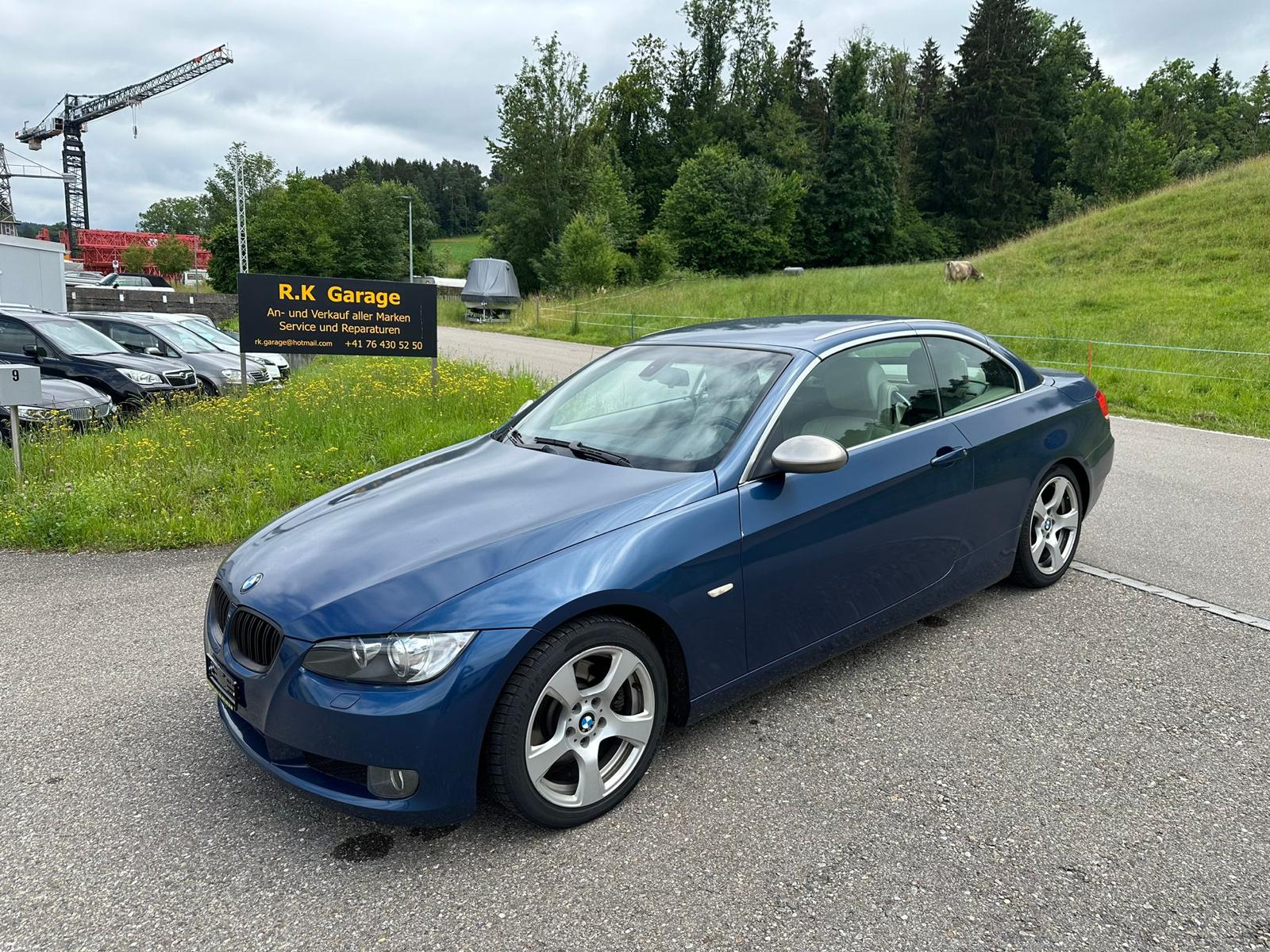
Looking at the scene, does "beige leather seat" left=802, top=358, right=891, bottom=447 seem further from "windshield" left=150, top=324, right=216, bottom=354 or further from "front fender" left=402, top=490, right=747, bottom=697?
"windshield" left=150, top=324, right=216, bottom=354

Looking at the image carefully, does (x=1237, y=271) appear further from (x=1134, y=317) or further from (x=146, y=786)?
(x=146, y=786)

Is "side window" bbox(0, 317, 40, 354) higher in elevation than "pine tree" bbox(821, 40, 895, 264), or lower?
lower

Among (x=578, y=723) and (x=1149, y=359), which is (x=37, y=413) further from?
(x=1149, y=359)

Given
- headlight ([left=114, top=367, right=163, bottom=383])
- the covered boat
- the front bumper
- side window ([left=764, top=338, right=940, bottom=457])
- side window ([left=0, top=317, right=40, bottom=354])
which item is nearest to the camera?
the front bumper

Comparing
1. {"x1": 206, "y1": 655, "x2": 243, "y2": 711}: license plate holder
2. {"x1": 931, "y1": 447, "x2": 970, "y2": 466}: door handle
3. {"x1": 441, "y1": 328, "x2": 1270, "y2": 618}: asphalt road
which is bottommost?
{"x1": 441, "y1": 328, "x2": 1270, "y2": 618}: asphalt road

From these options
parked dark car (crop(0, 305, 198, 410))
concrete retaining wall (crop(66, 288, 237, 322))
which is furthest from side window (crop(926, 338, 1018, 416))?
concrete retaining wall (crop(66, 288, 237, 322))

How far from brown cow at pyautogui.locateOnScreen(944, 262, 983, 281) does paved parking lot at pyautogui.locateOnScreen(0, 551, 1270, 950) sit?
24265mm

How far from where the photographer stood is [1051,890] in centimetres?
246

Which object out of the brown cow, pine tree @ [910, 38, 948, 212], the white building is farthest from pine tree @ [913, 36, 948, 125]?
the white building

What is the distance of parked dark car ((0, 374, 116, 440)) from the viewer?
9.17 metres

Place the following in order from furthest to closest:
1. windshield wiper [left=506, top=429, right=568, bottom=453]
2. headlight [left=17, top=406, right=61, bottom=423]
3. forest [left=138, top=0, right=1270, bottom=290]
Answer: forest [left=138, top=0, right=1270, bottom=290] < headlight [left=17, top=406, right=61, bottom=423] < windshield wiper [left=506, top=429, right=568, bottom=453]

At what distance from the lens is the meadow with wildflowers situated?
6160 mm

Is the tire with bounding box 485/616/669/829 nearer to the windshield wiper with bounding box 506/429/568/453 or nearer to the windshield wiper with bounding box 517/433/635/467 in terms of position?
the windshield wiper with bounding box 517/433/635/467

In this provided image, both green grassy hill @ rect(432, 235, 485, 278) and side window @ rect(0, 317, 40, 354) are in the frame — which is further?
green grassy hill @ rect(432, 235, 485, 278)
